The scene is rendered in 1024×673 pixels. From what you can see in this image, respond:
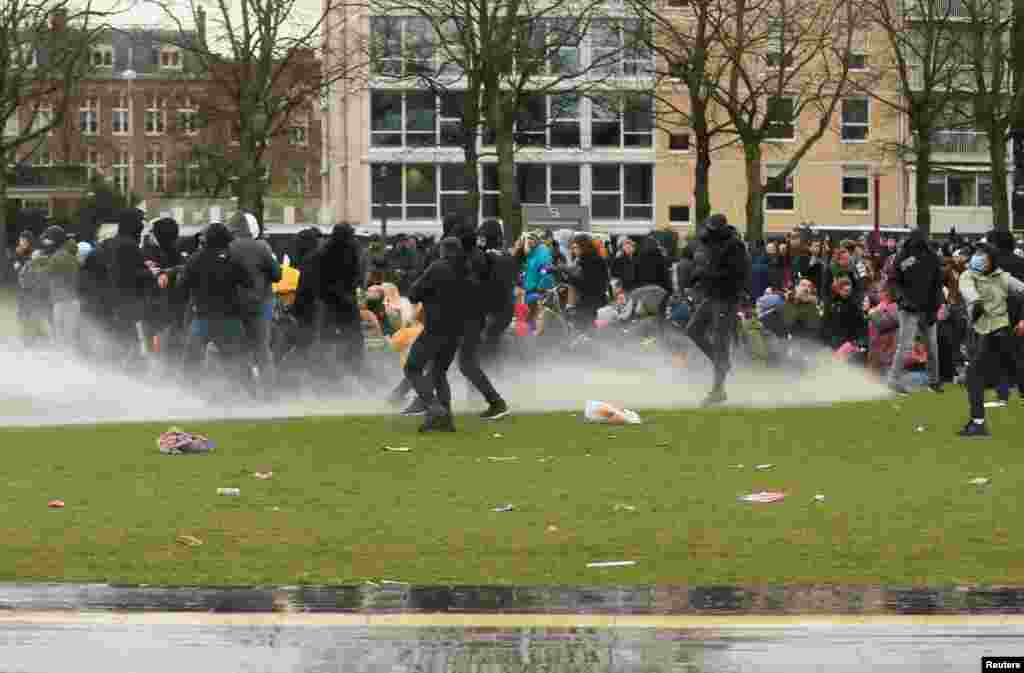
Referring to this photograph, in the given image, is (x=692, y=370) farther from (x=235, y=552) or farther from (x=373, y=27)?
(x=373, y=27)

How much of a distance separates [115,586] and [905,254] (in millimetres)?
14088

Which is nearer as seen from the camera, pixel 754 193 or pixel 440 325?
pixel 440 325

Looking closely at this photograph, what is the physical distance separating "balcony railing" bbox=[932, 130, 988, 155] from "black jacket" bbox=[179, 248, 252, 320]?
233 feet

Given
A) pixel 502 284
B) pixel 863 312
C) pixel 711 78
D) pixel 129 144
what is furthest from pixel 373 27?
pixel 129 144

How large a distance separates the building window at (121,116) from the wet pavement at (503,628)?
14564 centimetres

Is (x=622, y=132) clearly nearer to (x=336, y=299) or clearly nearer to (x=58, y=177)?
(x=58, y=177)

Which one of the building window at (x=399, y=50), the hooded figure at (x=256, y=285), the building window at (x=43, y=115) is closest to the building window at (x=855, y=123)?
the building window at (x=43, y=115)

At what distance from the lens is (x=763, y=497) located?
43.9 feet

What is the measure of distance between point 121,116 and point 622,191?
7271cm

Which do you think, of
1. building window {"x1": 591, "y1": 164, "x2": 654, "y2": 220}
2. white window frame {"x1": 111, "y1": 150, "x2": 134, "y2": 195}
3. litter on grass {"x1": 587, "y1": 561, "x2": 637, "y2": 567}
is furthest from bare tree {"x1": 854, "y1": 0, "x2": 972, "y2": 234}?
white window frame {"x1": 111, "y1": 150, "x2": 134, "y2": 195}

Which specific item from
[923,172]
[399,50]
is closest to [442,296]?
[399,50]

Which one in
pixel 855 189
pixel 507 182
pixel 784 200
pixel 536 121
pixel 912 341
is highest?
pixel 536 121

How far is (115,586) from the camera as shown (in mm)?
9828

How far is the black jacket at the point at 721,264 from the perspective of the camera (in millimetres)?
20188
